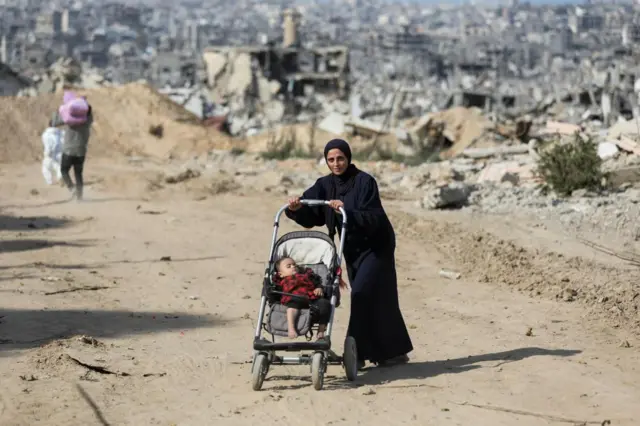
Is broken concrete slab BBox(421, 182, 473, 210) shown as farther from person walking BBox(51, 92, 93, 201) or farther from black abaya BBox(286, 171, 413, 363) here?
black abaya BBox(286, 171, 413, 363)

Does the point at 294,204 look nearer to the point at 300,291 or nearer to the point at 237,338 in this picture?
the point at 300,291

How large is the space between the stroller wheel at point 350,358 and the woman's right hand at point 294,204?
84 centimetres

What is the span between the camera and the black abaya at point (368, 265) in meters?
7.96

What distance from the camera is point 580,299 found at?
11.3 meters

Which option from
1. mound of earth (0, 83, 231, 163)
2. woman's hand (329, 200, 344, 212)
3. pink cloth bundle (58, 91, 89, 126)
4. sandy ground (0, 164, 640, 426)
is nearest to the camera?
sandy ground (0, 164, 640, 426)

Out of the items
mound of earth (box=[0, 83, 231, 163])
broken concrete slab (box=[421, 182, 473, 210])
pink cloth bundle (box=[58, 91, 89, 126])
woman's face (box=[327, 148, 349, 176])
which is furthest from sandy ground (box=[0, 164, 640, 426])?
mound of earth (box=[0, 83, 231, 163])

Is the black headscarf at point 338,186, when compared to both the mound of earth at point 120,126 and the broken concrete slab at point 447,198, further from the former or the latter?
the mound of earth at point 120,126

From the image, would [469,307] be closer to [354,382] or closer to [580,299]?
[580,299]

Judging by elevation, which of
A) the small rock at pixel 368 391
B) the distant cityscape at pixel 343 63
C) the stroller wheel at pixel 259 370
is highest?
the stroller wheel at pixel 259 370

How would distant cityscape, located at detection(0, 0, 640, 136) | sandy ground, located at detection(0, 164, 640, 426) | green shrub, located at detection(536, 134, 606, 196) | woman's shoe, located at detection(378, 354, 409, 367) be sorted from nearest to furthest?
sandy ground, located at detection(0, 164, 640, 426) → woman's shoe, located at detection(378, 354, 409, 367) → green shrub, located at detection(536, 134, 606, 196) → distant cityscape, located at detection(0, 0, 640, 136)

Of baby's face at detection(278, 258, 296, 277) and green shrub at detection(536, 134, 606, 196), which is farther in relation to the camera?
green shrub at detection(536, 134, 606, 196)

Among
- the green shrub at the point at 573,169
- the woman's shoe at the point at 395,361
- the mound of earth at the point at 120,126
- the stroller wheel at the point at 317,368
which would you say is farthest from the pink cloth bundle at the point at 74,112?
the stroller wheel at the point at 317,368

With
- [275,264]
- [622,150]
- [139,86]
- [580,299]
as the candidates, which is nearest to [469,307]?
[580,299]

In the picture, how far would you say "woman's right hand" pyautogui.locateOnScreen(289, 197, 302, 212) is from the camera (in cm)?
779
